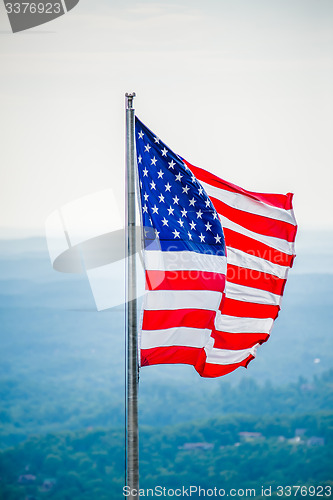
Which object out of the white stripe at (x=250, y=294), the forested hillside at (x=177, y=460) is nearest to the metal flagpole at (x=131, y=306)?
the white stripe at (x=250, y=294)

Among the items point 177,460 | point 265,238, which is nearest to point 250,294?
point 265,238

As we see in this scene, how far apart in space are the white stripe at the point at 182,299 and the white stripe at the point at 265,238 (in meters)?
1.02

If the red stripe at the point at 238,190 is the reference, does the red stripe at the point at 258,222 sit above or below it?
below

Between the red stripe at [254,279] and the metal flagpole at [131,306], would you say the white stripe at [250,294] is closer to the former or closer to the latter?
the red stripe at [254,279]

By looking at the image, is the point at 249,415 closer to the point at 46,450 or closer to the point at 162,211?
the point at 46,450

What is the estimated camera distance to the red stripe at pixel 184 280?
668 cm

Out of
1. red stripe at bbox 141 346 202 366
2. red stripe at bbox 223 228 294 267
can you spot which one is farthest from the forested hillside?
red stripe at bbox 141 346 202 366

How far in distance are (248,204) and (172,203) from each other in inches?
51.5

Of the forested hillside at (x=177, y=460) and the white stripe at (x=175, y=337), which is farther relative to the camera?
the forested hillside at (x=177, y=460)

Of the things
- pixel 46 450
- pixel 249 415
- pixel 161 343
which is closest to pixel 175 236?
pixel 161 343

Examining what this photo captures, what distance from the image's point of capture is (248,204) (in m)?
7.88

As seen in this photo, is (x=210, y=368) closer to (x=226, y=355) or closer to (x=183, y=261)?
(x=226, y=355)

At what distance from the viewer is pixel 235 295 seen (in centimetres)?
771

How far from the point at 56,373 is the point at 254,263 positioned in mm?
72676
